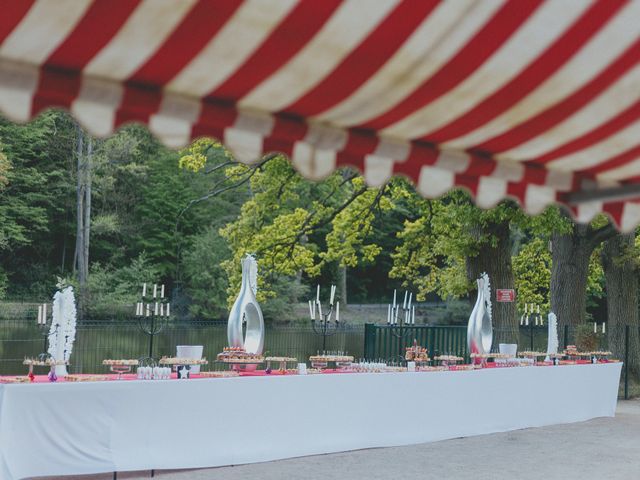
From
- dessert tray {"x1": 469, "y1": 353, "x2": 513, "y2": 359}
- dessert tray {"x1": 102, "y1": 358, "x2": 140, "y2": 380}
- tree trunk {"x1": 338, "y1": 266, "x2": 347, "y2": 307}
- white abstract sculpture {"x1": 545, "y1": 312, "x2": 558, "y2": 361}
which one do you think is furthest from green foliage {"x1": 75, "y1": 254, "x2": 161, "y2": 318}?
dessert tray {"x1": 102, "y1": 358, "x2": 140, "y2": 380}

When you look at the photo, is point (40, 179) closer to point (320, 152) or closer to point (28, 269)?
point (28, 269)

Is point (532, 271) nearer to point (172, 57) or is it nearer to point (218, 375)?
point (218, 375)

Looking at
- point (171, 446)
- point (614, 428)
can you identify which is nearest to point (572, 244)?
point (614, 428)

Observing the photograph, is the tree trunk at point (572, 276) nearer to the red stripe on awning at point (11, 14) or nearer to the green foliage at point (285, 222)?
the green foliage at point (285, 222)

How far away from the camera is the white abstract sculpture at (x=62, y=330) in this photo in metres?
10.5

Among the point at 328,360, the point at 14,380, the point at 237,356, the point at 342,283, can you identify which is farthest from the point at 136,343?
the point at 342,283

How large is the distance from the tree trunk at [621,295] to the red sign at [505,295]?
4.02 meters

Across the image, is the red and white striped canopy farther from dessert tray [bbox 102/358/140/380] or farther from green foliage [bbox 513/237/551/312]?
green foliage [bbox 513/237/551/312]

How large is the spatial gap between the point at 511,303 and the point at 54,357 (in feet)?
43.9

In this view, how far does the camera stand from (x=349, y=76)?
355 cm

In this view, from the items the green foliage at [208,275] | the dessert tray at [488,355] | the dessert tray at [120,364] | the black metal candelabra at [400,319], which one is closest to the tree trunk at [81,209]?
the green foliage at [208,275]

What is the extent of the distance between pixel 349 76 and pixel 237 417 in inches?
309

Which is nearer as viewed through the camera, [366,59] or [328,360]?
[366,59]

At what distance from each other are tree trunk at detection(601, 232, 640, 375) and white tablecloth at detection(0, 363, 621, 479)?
9701 millimetres
